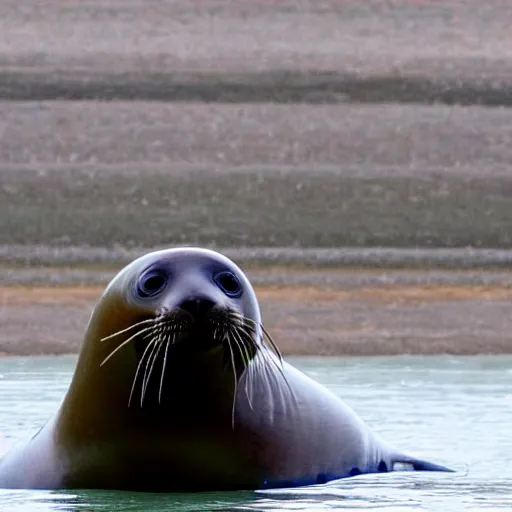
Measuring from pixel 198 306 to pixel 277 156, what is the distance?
8005mm

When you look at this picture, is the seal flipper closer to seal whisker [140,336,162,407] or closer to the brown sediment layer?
seal whisker [140,336,162,407]

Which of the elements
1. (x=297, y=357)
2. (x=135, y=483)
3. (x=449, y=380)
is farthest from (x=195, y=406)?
(x=297, y=357)

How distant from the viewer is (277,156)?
13.1 m

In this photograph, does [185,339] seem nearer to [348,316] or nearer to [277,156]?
[348,316]

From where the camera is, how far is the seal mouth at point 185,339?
5.16 metres

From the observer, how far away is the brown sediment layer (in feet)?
33.3

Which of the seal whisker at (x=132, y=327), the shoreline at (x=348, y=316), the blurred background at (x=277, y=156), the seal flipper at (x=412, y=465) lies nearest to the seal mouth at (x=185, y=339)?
the seal whisker at (x=132, y=327)

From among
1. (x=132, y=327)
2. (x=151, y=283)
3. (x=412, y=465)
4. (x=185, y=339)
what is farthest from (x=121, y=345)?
(x=412, y=465)

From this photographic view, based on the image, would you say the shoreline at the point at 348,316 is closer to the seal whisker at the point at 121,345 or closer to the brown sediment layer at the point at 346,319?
the brown sediment layer at the point at 346,319

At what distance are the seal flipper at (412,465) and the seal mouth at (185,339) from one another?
698mm

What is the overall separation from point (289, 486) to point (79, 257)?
269 inches

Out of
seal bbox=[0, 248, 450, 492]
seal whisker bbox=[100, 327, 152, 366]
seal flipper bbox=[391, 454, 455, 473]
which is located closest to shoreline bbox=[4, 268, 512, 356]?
seal flipper bbox=[391, 454, 455, 473]

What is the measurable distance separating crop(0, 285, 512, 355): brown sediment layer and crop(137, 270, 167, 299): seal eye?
15.3 feet

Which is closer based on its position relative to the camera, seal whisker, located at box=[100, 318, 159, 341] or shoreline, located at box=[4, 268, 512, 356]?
seal whisker, located at box=[100, 318, 159, 341]
